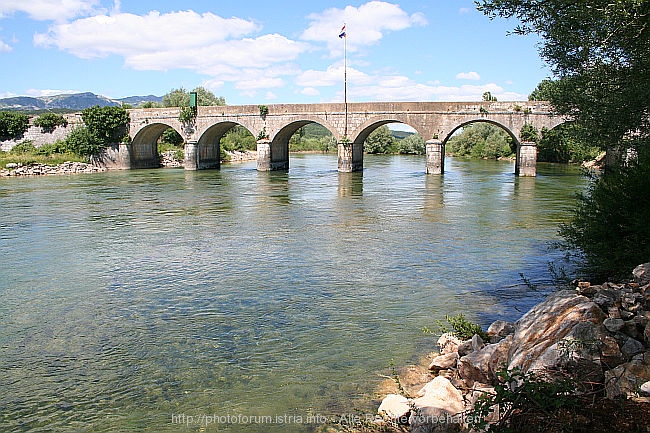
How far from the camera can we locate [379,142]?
2810 inches

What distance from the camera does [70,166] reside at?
40.2 meters

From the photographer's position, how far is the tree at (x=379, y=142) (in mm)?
70931

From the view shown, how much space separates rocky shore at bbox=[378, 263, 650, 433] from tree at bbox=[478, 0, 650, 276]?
9.05 feet

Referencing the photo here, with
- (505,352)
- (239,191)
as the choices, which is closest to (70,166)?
(239,191)

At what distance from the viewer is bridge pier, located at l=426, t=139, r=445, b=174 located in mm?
34625

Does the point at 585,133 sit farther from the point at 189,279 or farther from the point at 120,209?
the point at 120,209

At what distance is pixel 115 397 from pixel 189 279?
15.5 feet

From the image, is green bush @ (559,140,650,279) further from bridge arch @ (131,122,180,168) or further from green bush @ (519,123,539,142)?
bridge arch @ (131,122,180,168)

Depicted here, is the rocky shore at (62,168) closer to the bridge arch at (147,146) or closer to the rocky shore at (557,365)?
the bridge arch at (147,146)

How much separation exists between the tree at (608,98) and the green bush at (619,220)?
1cm

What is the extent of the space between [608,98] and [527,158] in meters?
24.7

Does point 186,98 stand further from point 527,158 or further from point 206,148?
point 527,158

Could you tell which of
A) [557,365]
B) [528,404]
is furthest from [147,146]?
[528,404]

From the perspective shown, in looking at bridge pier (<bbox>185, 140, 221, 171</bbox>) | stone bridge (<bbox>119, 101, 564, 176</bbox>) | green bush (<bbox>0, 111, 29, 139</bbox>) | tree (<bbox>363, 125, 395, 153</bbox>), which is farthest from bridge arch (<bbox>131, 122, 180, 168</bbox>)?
tree (<bbox>363, 125, 395, 153</bbox>)
